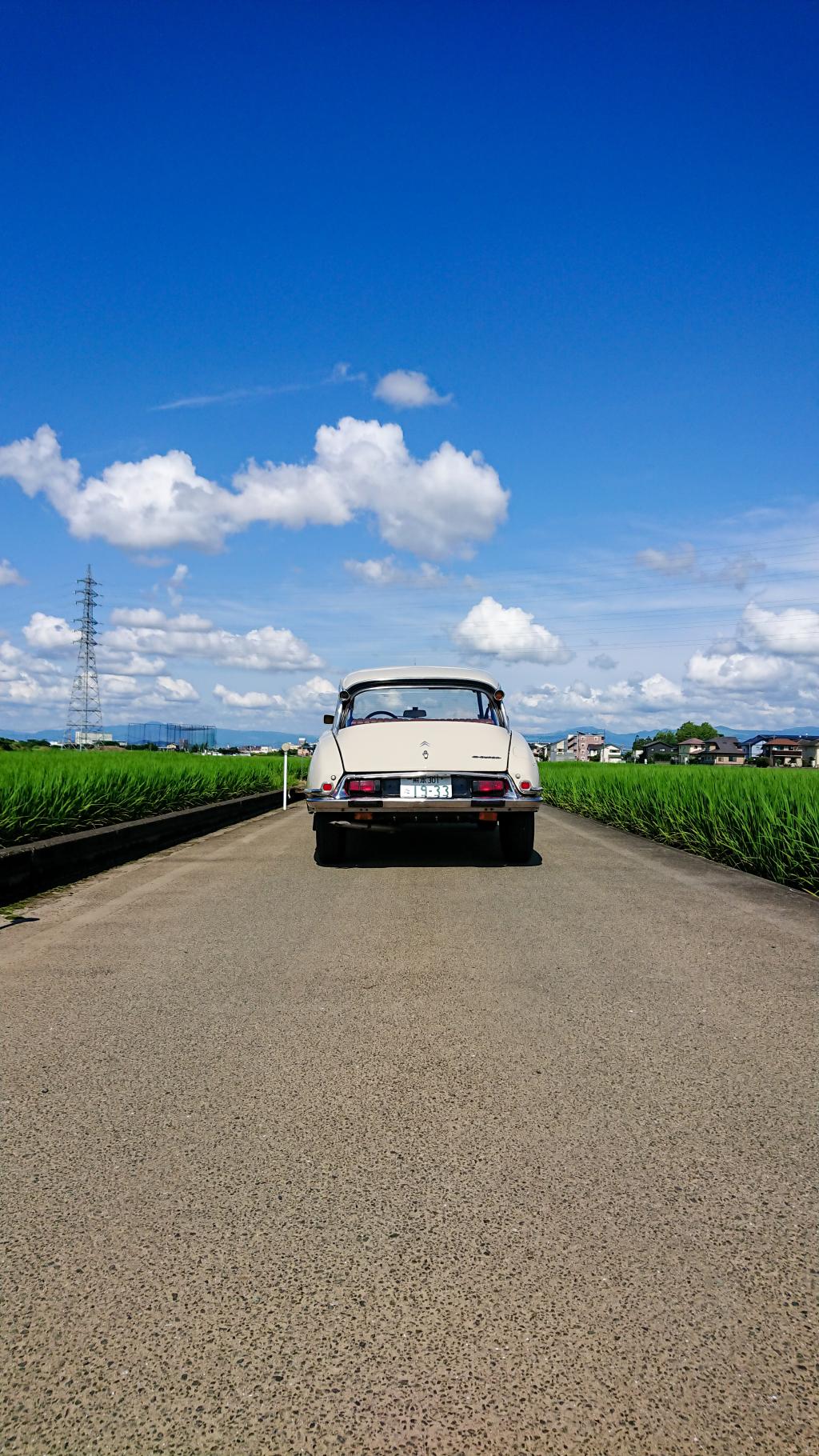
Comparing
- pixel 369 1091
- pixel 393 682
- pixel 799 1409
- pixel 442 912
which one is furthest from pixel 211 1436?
pixel 393 682

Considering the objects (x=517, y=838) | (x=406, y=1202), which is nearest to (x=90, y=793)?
(x=517, y=838)

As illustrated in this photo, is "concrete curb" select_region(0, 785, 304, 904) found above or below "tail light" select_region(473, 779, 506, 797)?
below

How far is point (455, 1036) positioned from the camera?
404cm

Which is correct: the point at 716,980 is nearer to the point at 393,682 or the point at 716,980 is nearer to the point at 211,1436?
the point at 211,1436

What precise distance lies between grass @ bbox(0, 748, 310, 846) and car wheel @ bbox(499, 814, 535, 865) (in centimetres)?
462

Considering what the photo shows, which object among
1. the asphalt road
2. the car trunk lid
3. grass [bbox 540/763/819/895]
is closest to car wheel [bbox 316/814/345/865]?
the car trunk lid

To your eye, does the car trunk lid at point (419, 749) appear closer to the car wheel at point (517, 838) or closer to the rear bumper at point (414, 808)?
the rear bumper at point (414, 808)

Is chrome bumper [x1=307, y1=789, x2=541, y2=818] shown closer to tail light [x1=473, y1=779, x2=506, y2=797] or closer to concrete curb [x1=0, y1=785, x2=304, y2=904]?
tail light [x1=473, y1=779, x2=506, y2=797]

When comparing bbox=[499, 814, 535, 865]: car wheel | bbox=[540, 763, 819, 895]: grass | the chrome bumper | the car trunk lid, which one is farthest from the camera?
bbox=[499, 814, 535, 865]: car wheel

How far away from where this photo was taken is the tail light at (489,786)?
846cm

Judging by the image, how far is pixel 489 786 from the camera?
8.47m

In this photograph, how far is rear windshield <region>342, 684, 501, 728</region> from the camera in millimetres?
9602

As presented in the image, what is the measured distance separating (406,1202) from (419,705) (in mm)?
7389

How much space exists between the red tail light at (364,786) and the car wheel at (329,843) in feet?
2.07
